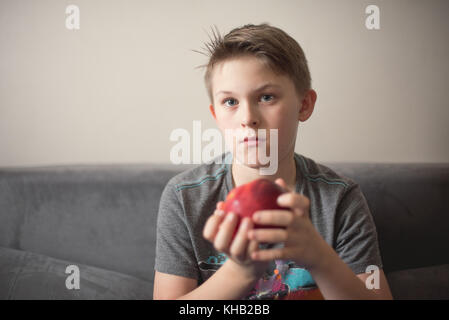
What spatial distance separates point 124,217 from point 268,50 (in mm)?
708

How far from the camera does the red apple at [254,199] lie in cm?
52

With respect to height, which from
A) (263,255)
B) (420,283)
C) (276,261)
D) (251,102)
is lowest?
(420,283)

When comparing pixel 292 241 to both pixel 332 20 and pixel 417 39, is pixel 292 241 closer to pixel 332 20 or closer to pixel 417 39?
pixel 332 20

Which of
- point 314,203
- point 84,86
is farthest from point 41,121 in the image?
point 314,203

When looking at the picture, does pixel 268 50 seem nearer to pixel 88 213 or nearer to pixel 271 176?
pixel 271 176

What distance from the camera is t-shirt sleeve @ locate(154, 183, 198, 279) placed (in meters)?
0.79

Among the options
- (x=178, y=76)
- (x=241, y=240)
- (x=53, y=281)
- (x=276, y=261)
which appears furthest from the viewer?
(x=178, y=76)

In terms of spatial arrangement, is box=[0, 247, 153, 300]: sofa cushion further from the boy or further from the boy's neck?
the boy's neck

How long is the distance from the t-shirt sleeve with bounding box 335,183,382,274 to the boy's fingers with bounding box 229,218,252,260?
410mm

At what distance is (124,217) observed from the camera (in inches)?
44.8

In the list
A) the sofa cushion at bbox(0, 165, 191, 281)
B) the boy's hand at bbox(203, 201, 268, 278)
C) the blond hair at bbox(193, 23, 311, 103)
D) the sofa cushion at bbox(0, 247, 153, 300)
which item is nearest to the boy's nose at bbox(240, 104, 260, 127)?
the blond hair at bbox(193, 23, 311, 103)

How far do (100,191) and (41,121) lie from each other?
0.45 meters

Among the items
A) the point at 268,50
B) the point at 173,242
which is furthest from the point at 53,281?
the point at 268,50

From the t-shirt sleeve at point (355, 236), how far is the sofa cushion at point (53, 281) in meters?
0.61
